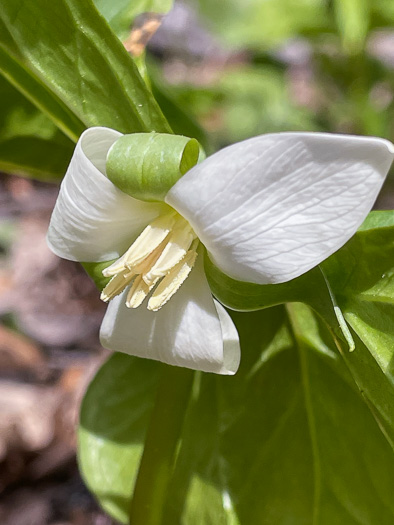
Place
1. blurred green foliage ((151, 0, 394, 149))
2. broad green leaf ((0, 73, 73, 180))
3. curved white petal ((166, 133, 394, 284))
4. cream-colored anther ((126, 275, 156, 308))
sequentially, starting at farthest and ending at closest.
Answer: blurred green foliage ((151, 0, 394, 149)) < broad green leaf ((0, 73, 73, 180)) < cream-colored anther ((126, 275, 156, 308)) < curved white petal ((166, 133, 394, 284))

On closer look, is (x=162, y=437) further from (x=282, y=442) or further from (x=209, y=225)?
(x=209, y=225)

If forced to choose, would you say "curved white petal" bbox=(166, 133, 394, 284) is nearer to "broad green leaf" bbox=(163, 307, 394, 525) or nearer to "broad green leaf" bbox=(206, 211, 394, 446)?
"broad green leaf" bbox=(206, 211, 394, 446)

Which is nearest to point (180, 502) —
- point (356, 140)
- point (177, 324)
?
point (177, 324)

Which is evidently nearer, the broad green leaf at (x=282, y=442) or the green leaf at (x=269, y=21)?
the broad green leaf at (x=282, y=442)

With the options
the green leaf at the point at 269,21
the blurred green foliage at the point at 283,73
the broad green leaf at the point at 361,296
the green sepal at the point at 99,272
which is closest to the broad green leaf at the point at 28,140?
the green sepal at the point at 99,272

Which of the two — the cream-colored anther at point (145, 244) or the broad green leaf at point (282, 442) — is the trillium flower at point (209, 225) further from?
the broad green leaf at point (282, 442)

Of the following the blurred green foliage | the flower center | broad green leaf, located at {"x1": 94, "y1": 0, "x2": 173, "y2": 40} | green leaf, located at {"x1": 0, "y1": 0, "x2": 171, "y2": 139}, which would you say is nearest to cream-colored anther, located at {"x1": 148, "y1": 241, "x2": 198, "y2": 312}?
the flower center

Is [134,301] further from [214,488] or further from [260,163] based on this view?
[214,488]
